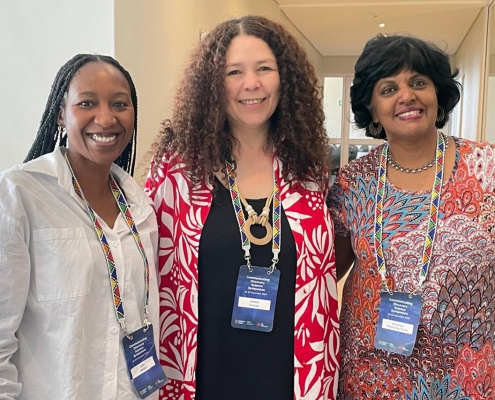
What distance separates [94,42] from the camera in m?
2.43

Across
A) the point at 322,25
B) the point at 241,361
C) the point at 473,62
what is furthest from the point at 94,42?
the point at 473,62

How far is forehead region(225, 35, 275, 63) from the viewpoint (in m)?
Answer: 1.51

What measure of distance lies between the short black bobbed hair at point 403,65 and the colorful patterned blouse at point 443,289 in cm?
18

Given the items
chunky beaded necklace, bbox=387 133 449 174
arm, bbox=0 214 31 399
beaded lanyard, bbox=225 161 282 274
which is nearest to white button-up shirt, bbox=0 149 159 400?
arm, bbox=0 214 31 399

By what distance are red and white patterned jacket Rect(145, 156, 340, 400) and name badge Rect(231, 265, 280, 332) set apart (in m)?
0.08

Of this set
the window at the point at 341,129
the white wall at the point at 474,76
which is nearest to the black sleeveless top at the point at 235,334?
the white wall at the point at 474,76

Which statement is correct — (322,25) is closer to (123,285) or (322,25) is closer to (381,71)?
(381,71)

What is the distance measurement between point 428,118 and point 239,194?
62cm

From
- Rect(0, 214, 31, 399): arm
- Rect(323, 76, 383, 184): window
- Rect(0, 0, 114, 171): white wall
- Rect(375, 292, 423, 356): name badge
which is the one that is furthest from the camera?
Rect(323, 76, 383, 184): window

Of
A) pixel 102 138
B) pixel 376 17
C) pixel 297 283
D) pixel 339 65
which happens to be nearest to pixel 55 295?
pixel 102 138

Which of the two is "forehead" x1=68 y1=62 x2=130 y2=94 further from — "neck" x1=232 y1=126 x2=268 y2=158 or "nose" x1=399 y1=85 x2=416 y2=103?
"nose" x1=399 y1=85 x2=416 y2=103

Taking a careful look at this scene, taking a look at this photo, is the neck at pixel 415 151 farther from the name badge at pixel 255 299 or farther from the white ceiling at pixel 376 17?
the white ceiling at pixel 376 17

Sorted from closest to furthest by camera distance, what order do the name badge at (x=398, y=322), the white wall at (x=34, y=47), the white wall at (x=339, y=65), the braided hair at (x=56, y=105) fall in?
the braided hair at (x=56, y=105) → the name badge at (x=398, y=322) → the white wall at (x=34, y=47) → the white wall at (x=339, y=65)

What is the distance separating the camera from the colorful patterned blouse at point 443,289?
1.36 meters
